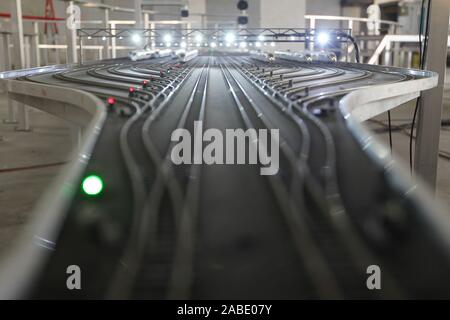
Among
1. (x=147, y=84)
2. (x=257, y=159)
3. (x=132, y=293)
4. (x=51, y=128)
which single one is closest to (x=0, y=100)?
(x=51, y=128)

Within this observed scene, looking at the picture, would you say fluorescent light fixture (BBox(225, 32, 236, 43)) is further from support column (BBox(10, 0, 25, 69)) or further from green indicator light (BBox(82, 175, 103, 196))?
green indicator light (BBox(82, 175, 103, 196))

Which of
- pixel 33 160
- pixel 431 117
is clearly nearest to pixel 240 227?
pixel 431 117

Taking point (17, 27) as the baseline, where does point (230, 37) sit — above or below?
below

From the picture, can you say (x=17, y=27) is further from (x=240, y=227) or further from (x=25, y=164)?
(x=240, y=227)

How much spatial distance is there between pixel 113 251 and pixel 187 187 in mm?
732

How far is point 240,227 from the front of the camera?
6.70ft

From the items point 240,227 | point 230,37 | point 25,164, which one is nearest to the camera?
point 240,227

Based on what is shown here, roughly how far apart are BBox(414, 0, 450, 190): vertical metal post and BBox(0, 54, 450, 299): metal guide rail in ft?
10.4

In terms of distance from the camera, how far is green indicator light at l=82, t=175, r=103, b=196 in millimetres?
2380

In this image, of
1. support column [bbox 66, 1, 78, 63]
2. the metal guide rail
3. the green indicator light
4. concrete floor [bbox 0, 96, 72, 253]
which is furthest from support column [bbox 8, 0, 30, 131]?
the green indicator light

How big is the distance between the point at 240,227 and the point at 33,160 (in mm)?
7593

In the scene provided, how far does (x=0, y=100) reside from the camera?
653 inches

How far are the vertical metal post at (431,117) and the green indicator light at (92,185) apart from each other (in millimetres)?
4825
